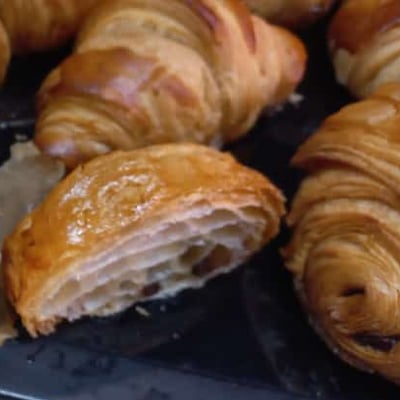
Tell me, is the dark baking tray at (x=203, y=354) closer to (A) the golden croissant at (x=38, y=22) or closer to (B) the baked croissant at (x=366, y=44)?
A: (B) the baked croissant at (x=366, y=44)

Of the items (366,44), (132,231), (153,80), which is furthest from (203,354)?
(366,44)

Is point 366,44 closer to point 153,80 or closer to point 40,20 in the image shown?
point 153,80

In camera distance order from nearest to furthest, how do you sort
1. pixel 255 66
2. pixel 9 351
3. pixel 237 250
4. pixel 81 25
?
pixel 9 351 → pixel 237 250 → pixel 255 66 → pixel 81 25

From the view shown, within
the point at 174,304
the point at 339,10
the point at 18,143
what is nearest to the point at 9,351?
the point at 174,304

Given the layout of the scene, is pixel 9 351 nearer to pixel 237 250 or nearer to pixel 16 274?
pixel 16 274

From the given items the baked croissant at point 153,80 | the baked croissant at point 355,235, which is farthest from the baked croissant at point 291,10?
the baked croissant at point 355,235

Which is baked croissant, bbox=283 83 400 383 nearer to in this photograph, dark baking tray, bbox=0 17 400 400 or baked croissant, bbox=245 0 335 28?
dark baking tray, bbox=0 17 400 400

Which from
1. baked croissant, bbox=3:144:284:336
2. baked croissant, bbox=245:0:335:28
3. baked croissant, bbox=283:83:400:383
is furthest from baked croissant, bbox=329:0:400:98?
baked croissant, bbox=3:144:284:336
